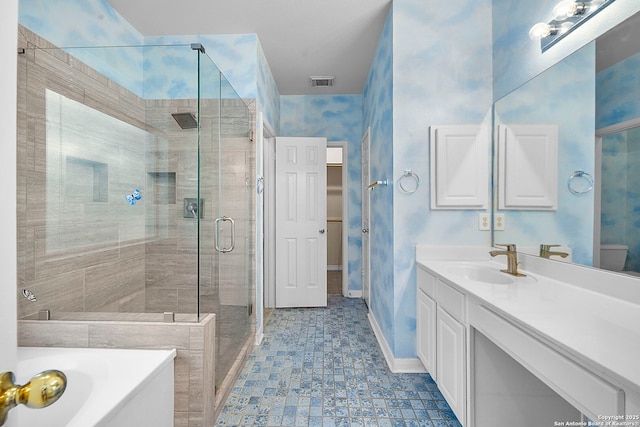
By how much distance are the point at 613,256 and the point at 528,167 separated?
2.26 ft

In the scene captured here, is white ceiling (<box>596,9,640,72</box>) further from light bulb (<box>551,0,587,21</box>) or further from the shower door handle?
the shower door handle

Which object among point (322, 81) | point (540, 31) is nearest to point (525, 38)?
point (540, 31)

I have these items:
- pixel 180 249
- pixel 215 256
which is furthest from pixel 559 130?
pixel 180 249

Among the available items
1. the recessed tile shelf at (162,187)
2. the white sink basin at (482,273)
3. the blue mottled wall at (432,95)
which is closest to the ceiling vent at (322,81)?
the blue mottled wall at (432,95)

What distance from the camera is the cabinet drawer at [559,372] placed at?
2.50ft

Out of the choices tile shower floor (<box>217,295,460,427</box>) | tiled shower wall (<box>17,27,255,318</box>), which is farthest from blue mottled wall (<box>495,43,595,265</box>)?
tiled shower wall (<box>17,27,255,318</box>)

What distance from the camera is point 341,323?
3.06 m

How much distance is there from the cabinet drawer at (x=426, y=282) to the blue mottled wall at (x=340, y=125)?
6.28 feet

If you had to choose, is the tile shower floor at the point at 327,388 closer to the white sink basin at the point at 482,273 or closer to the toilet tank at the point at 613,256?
the white sink basin at the point at 482,273

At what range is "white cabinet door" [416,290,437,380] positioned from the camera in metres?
1.82

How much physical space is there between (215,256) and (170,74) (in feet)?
4.29

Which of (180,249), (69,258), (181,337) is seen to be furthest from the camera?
(180,249)

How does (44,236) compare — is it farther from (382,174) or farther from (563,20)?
(563,20)

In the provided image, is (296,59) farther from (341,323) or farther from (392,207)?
(341,323)
